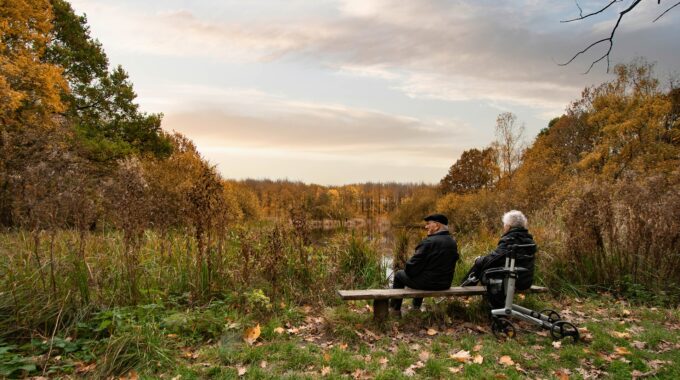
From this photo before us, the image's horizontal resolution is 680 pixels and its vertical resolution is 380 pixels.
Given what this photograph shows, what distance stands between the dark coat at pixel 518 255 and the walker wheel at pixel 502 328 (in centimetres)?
58

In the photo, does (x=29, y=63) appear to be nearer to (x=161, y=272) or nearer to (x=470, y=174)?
(x=161, y=272)

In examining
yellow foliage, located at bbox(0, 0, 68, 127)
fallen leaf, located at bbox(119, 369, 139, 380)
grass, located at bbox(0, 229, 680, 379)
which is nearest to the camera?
fallen leaf, located at bbox(119, 369, 139, 380)

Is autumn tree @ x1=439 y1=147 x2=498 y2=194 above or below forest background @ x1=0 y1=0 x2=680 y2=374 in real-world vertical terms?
above

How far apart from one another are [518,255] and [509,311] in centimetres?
66

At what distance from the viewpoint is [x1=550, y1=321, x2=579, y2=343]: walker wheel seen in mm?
4734

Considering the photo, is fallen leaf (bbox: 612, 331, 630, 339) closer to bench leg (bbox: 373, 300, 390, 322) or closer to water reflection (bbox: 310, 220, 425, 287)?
bench leg (bbox: 373, 300, 390, 322)

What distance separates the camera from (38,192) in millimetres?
4465

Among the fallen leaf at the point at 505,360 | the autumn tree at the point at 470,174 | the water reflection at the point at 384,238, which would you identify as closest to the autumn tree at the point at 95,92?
the water reflection at the point at 384,238

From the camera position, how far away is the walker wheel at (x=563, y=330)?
473cm

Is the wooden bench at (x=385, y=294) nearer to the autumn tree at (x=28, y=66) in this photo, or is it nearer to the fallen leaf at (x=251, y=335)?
the fallen leaf at (x=251, y=335)

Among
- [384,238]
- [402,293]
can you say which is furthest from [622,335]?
[384,238]

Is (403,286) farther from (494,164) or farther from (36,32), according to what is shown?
(494,164)

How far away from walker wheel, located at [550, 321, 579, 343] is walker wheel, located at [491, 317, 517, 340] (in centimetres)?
43

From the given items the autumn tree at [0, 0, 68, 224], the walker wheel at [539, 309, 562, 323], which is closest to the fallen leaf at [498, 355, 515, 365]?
the walker wheel at [539, 309, 562, 323]
